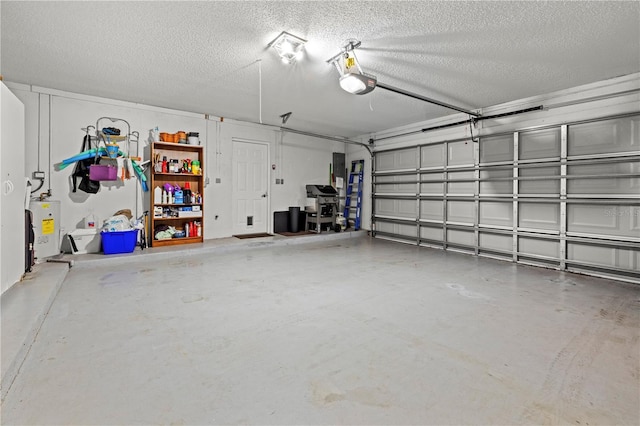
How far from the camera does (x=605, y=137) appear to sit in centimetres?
436

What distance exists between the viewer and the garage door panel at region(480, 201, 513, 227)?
545cm

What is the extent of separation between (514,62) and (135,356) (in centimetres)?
490

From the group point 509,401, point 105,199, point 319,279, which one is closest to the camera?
point 509,401

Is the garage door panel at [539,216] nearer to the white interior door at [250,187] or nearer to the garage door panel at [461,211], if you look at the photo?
the garage door panel at [461,211]

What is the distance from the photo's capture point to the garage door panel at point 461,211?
6004mm

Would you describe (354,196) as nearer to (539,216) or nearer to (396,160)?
(396,160)

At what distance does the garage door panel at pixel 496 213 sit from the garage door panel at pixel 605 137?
4.09ft

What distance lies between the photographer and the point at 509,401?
1707 mm

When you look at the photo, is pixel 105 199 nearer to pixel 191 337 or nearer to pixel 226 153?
pixel 226 153

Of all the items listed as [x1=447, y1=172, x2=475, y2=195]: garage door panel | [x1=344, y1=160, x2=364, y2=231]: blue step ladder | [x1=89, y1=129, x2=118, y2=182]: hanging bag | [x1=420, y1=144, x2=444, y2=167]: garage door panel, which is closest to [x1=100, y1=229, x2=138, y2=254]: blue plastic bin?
[x1=89, y1=129, x2=118, y2=182]: hanging bag

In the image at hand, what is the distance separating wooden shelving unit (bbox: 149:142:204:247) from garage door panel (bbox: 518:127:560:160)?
→ 580 centimetres

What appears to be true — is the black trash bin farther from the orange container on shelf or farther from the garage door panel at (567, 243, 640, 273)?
the garage door panel at (567, 243, 640, 273)

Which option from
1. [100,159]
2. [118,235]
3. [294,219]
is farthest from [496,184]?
[100,159]

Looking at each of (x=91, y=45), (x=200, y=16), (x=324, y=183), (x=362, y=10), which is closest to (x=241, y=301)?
(x=200, y=16)
